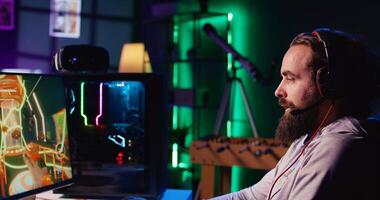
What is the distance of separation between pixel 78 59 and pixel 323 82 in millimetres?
1030

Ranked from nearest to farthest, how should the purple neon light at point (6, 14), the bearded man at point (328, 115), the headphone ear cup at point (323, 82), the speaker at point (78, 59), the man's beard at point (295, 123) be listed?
1. the bearded man at point (328, 115)
2. the headphone ear cup at point (323, 82)
3. the man's beard at point (295, 123)
4. the speaker at point (78, 59)
5. the purple neon light at point (6, 14)

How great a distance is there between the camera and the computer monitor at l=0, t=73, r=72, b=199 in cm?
132

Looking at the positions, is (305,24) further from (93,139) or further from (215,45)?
(93,139)

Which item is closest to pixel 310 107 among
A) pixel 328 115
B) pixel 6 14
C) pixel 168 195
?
pixel 328 115

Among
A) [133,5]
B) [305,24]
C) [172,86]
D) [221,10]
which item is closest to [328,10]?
[305,24]

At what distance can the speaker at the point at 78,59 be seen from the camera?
5.95ft

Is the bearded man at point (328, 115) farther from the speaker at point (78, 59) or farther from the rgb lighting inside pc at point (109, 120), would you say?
the speaker at point (78, 59)

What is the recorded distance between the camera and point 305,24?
4.13 meters

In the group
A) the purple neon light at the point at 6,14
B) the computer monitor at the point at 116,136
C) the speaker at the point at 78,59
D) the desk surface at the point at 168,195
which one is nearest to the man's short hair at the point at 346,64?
the computer monitor at the point at 116,136

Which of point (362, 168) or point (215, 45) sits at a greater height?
point (215, 45)

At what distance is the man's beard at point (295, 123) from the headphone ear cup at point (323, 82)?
7 cm

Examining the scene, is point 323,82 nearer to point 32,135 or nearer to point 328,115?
point 328,115

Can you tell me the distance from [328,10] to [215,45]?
112cm

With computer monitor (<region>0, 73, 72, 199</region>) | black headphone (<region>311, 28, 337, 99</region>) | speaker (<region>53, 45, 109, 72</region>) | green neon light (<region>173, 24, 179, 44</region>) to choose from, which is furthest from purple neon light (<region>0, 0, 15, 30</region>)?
black headphone (<region>311, 28, 337, 99</region>)
